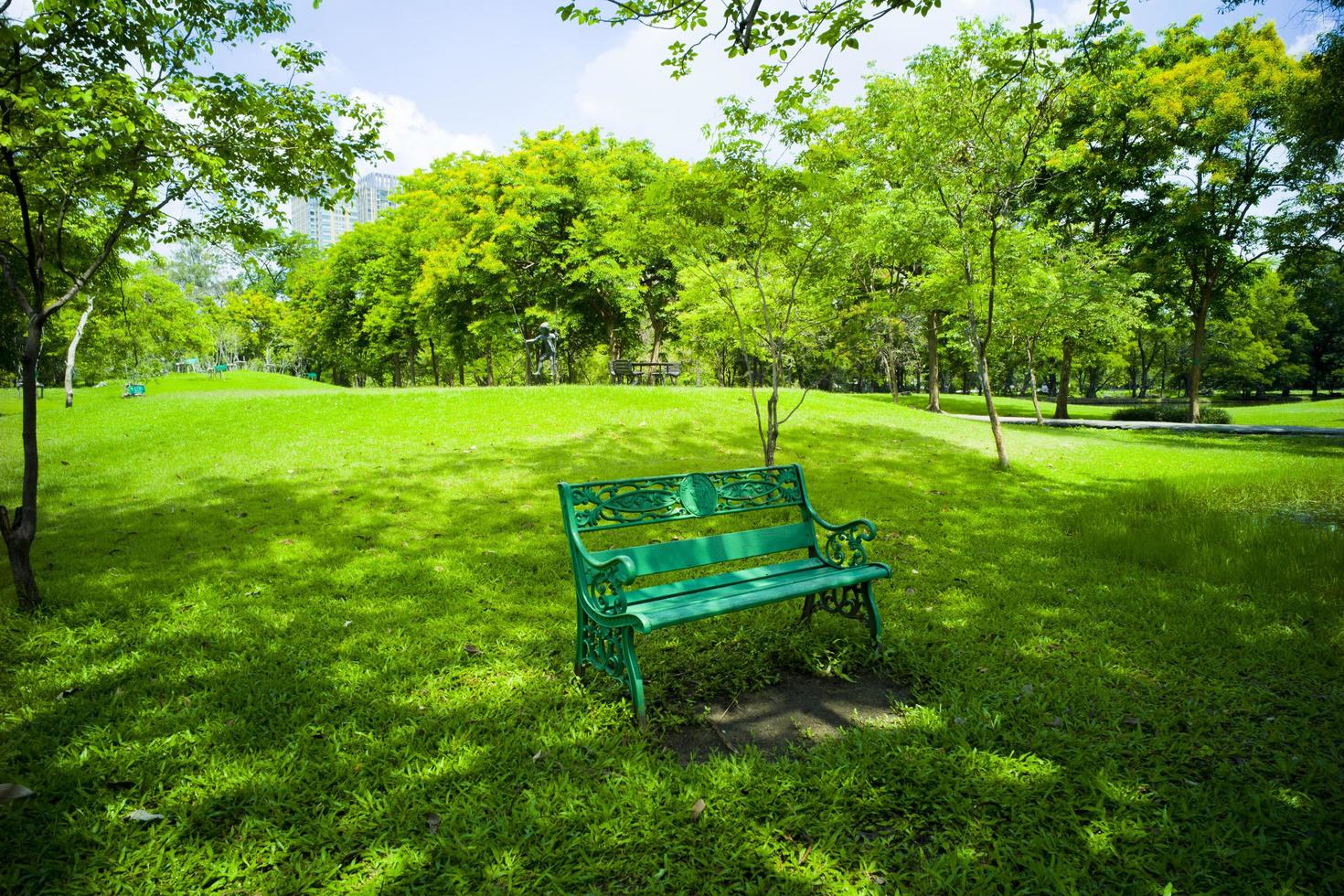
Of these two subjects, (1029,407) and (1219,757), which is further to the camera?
(1029,407)

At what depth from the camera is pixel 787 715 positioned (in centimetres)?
346

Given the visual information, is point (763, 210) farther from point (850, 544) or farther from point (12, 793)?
point (12, 793)

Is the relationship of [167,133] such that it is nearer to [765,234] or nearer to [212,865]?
[212,865]

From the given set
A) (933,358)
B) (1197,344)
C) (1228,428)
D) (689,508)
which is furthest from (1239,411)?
(689,508)

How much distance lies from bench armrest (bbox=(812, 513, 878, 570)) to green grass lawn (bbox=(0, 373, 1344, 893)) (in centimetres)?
53

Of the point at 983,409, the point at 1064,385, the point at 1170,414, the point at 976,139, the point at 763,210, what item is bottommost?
the point at 1170,414

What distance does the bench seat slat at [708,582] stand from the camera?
12.0ft

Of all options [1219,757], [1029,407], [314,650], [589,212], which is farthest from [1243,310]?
[314,650]

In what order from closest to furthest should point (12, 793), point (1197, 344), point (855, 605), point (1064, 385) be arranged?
point (12, 793)
point (855, 605)
point (1197, 344)
point (1064, 385)

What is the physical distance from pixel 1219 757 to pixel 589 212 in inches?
991

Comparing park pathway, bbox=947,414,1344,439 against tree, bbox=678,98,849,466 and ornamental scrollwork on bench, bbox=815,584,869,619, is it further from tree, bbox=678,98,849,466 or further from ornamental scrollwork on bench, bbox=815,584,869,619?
ornamental scrollwork on bench, bbox=815,584,869,619

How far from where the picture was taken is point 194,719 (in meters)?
3.21

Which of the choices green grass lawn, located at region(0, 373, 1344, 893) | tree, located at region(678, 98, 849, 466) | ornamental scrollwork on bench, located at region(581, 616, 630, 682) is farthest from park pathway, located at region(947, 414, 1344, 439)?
ornamental scrollwork on bench, located at region(581, 616, 630, 682)

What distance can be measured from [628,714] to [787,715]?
0.89 m
